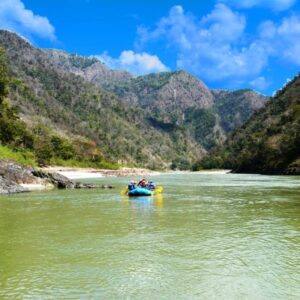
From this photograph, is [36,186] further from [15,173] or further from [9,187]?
[9,187]

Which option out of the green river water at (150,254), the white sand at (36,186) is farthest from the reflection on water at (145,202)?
the white sand at (36,186)

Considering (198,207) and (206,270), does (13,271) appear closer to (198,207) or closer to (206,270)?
(206,270)

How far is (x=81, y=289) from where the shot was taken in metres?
14.6

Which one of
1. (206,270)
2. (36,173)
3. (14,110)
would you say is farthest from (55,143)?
(206,270)

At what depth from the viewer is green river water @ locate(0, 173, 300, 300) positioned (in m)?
14.6

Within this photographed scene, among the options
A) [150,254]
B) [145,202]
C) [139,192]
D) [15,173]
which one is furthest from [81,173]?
[150,254]

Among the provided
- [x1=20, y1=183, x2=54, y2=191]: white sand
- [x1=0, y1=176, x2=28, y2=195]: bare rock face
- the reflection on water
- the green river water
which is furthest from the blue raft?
[x1=20, y1=183, x2=54, y2=191]: white sand

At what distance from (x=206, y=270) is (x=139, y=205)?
25.0 metres

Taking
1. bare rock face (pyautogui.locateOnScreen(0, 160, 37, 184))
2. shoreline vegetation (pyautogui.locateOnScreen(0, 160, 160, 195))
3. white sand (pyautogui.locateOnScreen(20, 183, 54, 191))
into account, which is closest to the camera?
shoreline vegetation (pyautogui.locateOnScreen(0, 160, 160, 195))

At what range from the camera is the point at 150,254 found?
19656 mm

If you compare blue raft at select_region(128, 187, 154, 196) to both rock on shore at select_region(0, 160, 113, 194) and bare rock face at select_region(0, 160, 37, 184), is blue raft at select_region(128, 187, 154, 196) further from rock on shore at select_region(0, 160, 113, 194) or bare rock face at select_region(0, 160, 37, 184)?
bare rock face at select_region(0, 160, 37, 184)

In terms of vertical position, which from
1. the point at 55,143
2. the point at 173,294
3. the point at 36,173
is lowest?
the point at 173,294

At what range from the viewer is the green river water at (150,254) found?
47.9 feet

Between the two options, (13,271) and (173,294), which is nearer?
(173,294)
